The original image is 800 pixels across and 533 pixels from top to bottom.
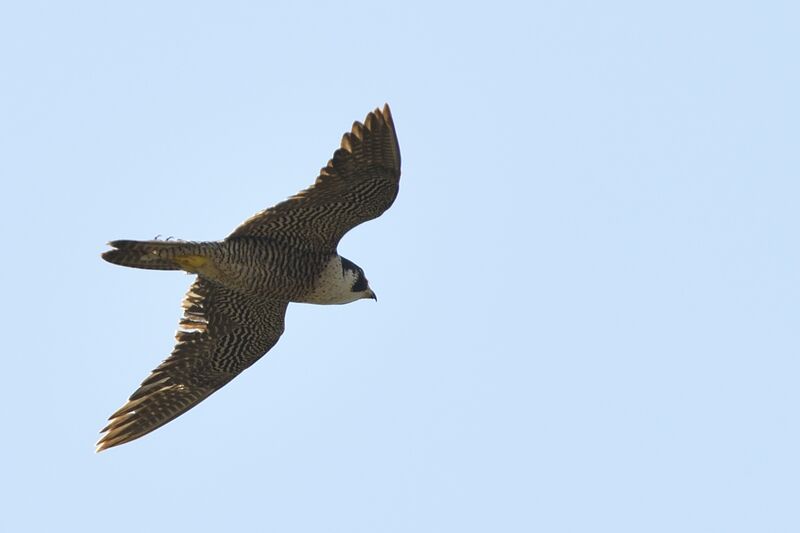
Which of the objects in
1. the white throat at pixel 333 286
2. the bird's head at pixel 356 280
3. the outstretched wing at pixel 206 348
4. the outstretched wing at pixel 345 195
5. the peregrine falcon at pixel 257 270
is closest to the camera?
the outstretched wing at pixel 345 195

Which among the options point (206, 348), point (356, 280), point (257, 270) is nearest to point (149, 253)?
point (257, 270)

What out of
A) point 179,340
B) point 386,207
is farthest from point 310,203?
point 179,340

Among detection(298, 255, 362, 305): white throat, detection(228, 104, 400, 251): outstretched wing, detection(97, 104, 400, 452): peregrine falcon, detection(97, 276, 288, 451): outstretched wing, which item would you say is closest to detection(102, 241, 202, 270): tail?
detection(97, 104, 400, 452): peregrine falcon

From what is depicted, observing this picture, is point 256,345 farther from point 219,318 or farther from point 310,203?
point 310,203

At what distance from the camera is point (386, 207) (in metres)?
14.9

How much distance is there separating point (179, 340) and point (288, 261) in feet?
6.77

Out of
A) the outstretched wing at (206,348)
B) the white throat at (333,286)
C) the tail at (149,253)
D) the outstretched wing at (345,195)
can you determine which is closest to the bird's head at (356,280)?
the white throat at (333,286)

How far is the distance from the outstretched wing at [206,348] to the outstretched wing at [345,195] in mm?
1317

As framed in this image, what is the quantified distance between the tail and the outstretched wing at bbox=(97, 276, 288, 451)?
48.0 inches

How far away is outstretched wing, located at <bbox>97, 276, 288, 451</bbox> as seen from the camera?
16.2 m

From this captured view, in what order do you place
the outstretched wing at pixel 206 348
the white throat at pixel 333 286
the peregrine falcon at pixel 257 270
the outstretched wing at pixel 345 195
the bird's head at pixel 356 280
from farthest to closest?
1. the outstretched wing at pixel 206 348
2. the bird's head at pixel 356 280
3. the white throat at pixel 333 286
4. the peregrine falcon at pixel 257 270
5. the outstretched wing at pixel 345 195

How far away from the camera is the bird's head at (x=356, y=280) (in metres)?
15.8

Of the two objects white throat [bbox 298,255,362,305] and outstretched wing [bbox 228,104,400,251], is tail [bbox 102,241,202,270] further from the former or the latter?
white throat [bbox 298,255,362,305]

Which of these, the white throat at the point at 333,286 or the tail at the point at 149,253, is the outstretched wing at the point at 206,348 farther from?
the tail at the point at 149,253
